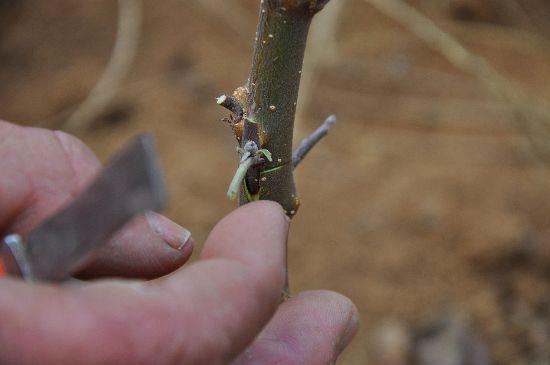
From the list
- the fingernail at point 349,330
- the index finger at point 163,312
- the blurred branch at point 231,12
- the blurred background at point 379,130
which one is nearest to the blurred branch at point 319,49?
the blurred background at point 379,130

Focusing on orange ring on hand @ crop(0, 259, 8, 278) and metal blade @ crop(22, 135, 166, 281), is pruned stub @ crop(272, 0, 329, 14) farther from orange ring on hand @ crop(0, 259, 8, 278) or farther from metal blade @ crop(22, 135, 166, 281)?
orange ring on hand @ crop(0, 259, 8, 278)

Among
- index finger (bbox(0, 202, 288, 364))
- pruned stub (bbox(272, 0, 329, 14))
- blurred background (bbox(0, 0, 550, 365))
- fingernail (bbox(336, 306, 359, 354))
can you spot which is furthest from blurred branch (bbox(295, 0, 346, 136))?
index finger (bbox(0, 202, 288, 364))

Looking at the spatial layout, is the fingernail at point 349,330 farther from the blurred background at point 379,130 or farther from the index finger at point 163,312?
the blurred background at point 379,130

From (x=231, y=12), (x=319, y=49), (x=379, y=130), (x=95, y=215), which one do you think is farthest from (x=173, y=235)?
(x=231, y=12)

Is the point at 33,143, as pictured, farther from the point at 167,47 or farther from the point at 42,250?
the point at 167,47

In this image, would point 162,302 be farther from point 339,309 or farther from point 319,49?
point 319,49
